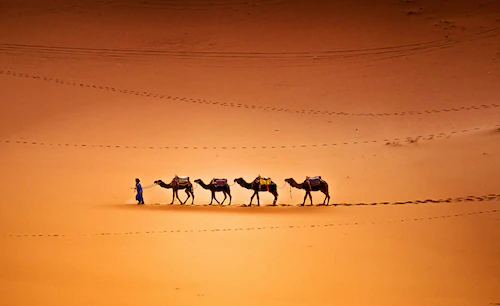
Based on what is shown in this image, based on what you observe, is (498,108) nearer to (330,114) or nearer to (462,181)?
(330,114)

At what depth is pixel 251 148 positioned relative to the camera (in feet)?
58.5

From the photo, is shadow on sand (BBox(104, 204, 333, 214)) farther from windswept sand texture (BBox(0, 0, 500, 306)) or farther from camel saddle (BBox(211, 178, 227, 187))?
camel saddle (BBox(211, 178, 227, 187))

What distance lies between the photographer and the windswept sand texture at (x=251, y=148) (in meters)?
9.31

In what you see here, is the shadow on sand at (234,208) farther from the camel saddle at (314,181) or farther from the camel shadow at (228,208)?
the camel saddle at (314,181)

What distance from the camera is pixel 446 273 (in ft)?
31.4

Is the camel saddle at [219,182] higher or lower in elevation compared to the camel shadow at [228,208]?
higher

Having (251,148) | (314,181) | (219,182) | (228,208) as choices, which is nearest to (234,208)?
(228,208)

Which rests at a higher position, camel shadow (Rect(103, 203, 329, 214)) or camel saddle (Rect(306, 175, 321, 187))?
camel saddle (Rect(306, 175, 321, 187))

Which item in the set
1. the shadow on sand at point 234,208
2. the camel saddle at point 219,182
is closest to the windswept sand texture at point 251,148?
the shadow on sand at point 234,208

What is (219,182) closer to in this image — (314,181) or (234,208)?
(234,208)

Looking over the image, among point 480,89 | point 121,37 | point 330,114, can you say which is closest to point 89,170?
point 330,114

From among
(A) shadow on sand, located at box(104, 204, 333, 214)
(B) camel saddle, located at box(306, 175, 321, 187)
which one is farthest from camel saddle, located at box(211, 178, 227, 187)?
(B) camel saddle, located at box(306, 175, 321, 187)

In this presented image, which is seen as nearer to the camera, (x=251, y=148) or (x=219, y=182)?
(x=219, y=182)

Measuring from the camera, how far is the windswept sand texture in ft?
30.6
